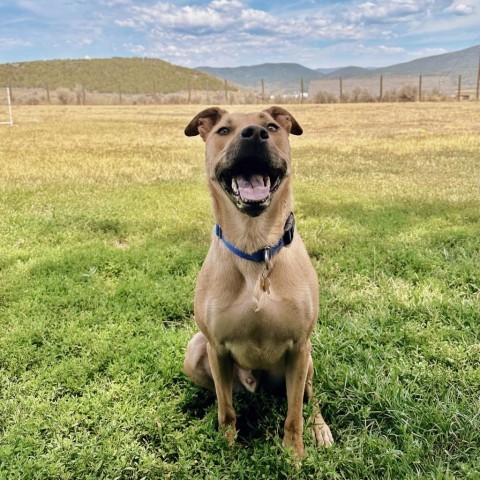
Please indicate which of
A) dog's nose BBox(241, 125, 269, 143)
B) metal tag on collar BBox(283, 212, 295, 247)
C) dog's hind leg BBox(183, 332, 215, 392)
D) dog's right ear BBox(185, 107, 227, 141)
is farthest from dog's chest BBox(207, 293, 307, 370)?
dog's right ear BBox(185, 107, 227, 141)

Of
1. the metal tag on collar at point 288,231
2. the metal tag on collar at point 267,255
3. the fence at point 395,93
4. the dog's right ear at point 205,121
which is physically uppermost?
the fence at point 395,93

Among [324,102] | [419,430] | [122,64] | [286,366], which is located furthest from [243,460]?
[122,64]

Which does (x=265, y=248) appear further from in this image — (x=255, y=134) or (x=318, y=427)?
(x=318, y=427)

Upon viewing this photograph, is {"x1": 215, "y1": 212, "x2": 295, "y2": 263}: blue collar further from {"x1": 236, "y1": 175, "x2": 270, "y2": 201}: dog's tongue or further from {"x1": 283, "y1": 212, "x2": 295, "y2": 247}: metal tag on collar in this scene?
{"x1": 236, "y1": 175, "x2": 270, "y2": 201}: dog's tongue

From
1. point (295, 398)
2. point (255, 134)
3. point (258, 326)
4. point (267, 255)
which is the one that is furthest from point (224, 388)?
point (255, 134)

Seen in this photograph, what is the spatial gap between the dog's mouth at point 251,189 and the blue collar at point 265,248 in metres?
0.23

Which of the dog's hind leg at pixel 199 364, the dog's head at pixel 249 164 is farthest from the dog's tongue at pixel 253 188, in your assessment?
the dog's hind leg at pixel 199 364

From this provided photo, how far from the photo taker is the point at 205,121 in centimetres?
306

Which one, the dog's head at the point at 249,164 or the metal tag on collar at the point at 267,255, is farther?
the metal tag on collar at the point at 267,255

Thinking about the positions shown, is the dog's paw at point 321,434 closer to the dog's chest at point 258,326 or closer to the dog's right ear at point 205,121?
the dog's chest at point 258,326

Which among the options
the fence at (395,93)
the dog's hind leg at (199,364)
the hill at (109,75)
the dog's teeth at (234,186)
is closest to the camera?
the dog's teeth at (234,186)

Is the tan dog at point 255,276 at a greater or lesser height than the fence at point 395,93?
lesser

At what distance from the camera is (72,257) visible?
5219 millimetres

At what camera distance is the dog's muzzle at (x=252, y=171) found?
2340 millimetres
